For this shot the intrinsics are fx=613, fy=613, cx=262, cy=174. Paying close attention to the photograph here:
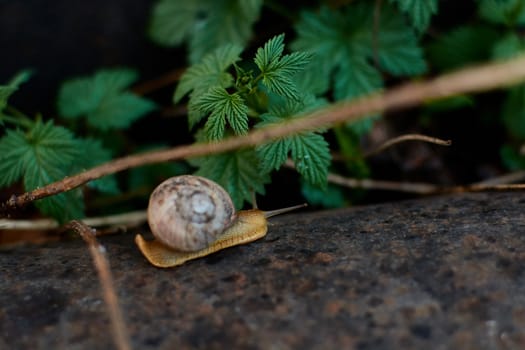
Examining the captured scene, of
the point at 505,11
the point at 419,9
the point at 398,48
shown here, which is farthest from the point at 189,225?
the point at 505,11

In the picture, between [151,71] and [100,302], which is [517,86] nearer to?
[151,71]

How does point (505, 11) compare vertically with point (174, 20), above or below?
below

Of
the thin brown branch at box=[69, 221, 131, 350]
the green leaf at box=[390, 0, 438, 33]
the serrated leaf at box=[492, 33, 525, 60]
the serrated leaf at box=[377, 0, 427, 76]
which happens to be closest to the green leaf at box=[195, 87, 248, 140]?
the thin brown branch at box=[69, 221, 131, 350]

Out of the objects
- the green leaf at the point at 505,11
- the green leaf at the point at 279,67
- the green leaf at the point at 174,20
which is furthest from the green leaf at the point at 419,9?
the green leaf at the point at 174,20

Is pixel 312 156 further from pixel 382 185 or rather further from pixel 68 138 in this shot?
pixel 68 138

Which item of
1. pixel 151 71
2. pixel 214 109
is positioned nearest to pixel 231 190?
pixel 214 109

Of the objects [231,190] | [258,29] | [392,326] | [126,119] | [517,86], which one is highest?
[258,29]
